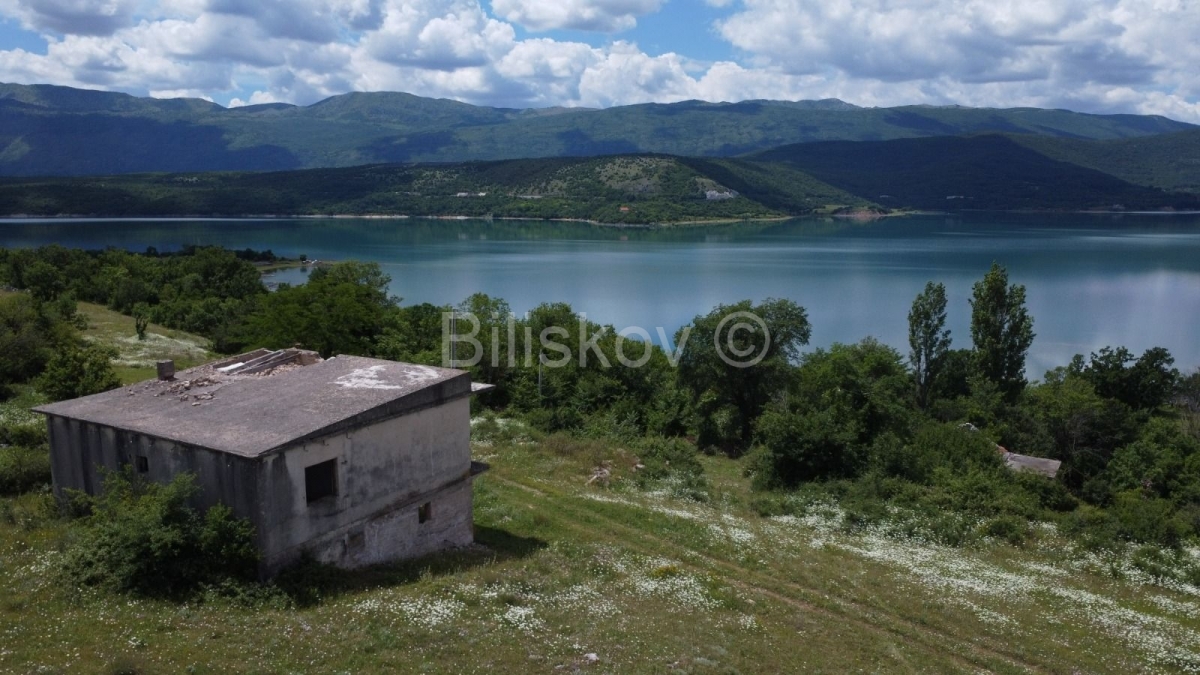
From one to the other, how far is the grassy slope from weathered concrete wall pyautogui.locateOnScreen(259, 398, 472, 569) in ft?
2.40

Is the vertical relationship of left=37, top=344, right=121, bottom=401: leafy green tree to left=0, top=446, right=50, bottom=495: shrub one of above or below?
above

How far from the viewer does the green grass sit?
3731 cm

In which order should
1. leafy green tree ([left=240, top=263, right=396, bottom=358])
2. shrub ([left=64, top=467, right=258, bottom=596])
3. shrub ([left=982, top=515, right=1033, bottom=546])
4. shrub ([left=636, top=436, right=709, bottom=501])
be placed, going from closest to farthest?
1. shrub ([left=64, top=467, right=258, bottom=596])
2. shrub ([left=982, top=515, right=1033, bottom=546])
3. shrub ([left=636, top=436, right=709, bottom=501])
4. leafy green tree ([left=240, top=263, right=396, bottom=358])

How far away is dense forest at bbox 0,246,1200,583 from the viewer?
2614 centimetres

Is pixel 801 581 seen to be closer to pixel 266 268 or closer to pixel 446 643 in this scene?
pixel 446 643

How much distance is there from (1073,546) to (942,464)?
7.19 m

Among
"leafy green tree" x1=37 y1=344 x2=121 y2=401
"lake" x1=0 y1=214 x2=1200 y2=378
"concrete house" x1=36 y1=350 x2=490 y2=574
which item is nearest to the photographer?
"concrete house" x1=36 y1=350 x2=490 y2=574

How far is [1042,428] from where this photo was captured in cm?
3400

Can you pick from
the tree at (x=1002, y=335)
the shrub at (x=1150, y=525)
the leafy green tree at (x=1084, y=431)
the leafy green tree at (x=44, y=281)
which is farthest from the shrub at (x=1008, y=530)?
the leafy green tree at (x=44, y=281)

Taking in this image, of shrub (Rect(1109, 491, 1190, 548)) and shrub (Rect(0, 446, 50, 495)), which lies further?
shrub (Rect(1109, 491, 1190, 548))

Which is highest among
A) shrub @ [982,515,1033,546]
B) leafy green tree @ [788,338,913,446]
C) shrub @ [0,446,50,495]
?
shrub @ [0,446,50,495]

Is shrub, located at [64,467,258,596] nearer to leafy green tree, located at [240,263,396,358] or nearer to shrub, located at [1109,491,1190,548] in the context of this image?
shrub, located at [1109,491,1190,548]

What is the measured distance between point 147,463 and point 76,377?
13634mm

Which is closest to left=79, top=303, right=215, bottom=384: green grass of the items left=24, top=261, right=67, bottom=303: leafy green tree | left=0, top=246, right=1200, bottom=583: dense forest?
left=0, top=246, right=1200, bottom=583: dense forest
